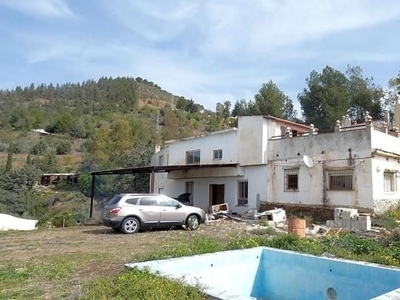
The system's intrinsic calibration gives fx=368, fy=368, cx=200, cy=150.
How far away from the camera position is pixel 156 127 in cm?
6262

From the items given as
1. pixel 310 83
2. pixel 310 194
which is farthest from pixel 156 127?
pixel 310 194

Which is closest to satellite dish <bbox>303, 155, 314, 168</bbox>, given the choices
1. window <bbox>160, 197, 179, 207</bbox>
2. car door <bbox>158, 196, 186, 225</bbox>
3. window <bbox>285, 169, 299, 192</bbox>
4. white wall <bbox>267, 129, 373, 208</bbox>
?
white wall <bbox>267, 129, 373, 208</bbox>

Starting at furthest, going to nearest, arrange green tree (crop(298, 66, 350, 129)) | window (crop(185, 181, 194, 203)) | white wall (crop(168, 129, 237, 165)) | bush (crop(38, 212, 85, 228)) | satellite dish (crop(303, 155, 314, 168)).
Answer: green tree (crop(298, 66, 350, 129)), window (crop(185, 181, 194, 203)), white wall (crop(168, 129, 237, 165)), bush (crop(38, 212, 85, 228)), satellite dish (crop(303, 155, 314, 168))

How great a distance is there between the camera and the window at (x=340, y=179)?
60.0 feet

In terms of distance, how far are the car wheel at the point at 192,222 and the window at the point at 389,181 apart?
9.76 m

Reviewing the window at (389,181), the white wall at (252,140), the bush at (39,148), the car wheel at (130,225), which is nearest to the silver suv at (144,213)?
the car wheel at (130,225)

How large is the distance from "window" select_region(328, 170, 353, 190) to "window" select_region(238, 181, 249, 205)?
5.60m

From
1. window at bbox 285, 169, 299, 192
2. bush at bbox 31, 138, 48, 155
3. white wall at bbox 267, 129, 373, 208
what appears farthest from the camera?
bush at bbox 31, 138, 48, 155

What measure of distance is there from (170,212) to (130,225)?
1728mm

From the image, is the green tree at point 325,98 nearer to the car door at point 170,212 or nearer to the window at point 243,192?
the window at point 243,192

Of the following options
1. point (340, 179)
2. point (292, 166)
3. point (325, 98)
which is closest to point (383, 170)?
point (340, 179)

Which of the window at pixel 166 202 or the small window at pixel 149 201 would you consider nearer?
the small window at pixel 149 201

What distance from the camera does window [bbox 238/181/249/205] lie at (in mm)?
23016

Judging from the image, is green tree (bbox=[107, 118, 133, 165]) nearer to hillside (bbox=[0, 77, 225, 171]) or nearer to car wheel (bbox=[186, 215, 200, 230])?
hillside (bbox=[0, 77, 225, 171])
